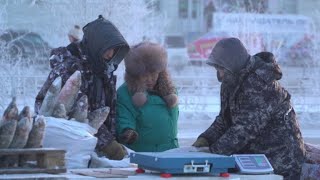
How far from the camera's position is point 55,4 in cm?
1670

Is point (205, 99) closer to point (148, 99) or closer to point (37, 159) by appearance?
point (148, 99)

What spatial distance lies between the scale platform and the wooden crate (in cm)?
39

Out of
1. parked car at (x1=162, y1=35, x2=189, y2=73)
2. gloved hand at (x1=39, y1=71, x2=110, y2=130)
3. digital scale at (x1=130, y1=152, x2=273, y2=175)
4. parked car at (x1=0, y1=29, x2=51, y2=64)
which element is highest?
gloved hand at (x1=39, y1=71, x2=110, y2=130)

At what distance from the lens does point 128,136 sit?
5051mm

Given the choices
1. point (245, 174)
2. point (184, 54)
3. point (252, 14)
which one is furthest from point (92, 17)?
point (184, 54)

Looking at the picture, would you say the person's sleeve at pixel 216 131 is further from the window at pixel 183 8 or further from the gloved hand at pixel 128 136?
the window at pixel 183 8

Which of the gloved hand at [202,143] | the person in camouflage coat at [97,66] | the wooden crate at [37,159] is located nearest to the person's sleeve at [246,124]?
the gloved hand at [202,143]

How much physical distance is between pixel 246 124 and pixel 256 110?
9 centimetres

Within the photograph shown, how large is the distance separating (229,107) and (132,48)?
31.5 inches

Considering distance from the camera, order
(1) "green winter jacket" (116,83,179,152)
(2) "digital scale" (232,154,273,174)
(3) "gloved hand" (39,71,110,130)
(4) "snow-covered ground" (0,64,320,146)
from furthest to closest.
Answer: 1. (4) "snow-covered ground" (0,64,320,146)
2. (1) "green winter jacket" (116,83,179,152)
3. (3) "gloved hand" (39,71,110,130)
4. (2) "digital scale" (232,154,273,174)

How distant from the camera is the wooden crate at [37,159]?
3.69 m

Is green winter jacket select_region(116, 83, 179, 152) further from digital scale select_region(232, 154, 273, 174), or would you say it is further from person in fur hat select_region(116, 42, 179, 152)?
digital scale select_region(232, 154, 273, 174)

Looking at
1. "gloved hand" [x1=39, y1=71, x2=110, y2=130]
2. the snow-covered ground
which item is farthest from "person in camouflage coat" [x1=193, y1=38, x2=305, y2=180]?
the snow-covered ground

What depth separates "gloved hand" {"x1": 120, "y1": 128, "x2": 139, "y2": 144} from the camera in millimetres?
5055
